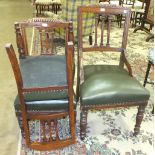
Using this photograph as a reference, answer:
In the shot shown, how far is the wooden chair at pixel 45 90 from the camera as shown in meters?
1.58

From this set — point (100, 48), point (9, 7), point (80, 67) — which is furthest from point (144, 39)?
point (9, 7)

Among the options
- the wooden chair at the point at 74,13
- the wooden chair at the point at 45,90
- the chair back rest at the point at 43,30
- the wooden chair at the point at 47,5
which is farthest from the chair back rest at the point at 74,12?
the wooden chair at the point at 47,5

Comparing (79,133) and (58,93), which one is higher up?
(58,93)

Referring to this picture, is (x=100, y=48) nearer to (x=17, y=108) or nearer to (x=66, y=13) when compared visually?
(x=17, y=108)

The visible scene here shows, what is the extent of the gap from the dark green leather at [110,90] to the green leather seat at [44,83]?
19cm

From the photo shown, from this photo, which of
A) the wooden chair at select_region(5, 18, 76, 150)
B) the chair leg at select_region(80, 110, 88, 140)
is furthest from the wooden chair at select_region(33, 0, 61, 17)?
the chair leg at select_region(80, 110, 88, 140)

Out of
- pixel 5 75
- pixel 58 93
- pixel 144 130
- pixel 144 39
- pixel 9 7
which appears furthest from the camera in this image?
pixel 9 7

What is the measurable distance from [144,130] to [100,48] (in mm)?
879

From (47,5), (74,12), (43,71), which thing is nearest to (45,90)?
(43,71)

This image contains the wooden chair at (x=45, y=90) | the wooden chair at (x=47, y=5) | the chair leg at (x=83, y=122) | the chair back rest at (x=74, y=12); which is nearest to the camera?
the wooden chair at (x=45, y=90)

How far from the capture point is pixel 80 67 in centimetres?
198

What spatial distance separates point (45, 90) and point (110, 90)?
0.51 m

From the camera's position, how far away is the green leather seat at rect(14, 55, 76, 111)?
163cm

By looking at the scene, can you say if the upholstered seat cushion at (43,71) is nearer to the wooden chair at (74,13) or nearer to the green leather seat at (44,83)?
the green leather seat at (44,83)
